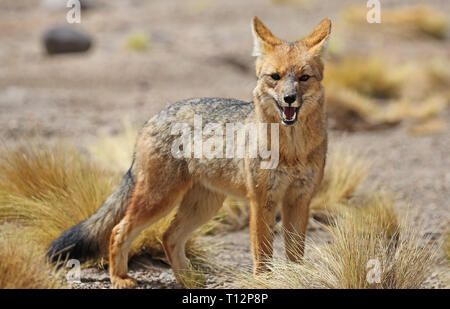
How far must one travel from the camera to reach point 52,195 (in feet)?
19.4

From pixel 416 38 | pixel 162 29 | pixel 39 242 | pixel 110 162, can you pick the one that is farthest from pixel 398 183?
pixel 162 29

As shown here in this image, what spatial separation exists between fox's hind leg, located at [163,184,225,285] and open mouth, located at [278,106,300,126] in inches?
44.6

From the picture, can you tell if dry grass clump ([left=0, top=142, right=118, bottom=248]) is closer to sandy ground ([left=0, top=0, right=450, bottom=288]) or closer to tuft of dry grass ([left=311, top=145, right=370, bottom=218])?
sandy ground ([left=0, top=0, right=450, bottom=288])

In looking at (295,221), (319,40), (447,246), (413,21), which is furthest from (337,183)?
(413,21)

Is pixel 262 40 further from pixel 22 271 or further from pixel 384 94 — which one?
pixel 384 94

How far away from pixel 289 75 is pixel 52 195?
2.63m

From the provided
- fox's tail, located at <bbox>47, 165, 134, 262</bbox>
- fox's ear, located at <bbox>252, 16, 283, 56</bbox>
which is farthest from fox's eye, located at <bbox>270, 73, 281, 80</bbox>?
fox's tail, located at <bbox>47, 165, 134, 262</bbox>

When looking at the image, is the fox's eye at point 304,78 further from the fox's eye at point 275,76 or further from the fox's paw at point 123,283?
the fox's paw at point 123,283

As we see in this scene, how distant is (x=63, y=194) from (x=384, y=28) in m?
14.9

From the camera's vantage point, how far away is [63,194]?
6176 mm

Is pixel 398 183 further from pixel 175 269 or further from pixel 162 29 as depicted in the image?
pixel 162 29

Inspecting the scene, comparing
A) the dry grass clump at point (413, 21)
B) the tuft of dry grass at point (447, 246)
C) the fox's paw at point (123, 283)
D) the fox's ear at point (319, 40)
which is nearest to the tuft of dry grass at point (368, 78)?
the dry grass clump at point (413, 21)

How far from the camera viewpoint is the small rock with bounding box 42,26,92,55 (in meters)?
15.9

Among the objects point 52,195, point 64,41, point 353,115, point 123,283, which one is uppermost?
point 64,41
